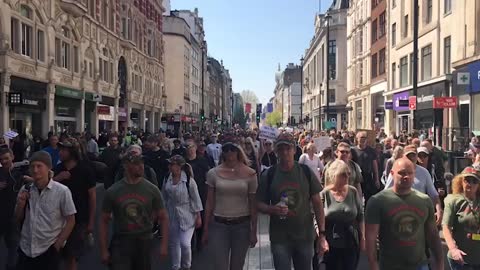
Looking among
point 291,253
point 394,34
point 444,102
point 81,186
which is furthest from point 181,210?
point 394,34

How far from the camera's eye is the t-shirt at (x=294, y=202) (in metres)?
5.25

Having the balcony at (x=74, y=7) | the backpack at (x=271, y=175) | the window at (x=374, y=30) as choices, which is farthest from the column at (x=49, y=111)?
the window at (x=374, y=30)

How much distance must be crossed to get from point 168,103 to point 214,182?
204 ft

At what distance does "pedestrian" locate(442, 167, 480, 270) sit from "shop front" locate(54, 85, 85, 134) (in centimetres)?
2580

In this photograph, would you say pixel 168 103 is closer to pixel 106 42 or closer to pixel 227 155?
pixel 106 42

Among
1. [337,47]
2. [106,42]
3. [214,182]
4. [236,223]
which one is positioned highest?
[337,47]

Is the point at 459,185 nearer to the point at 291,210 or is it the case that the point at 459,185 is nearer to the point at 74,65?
the point at 291,210

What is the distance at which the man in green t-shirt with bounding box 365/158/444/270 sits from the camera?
4336mm

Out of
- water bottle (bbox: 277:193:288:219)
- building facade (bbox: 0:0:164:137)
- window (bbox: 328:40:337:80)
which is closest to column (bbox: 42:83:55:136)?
building facade (bbox: 0:0:164:137)

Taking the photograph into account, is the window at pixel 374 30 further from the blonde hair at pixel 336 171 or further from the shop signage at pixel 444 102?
the blonde hair at pixel 336 171

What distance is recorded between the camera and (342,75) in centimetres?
7744

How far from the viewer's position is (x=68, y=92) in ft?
97.8

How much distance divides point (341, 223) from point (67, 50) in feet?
91.9

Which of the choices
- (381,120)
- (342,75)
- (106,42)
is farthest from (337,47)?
(106,42)
